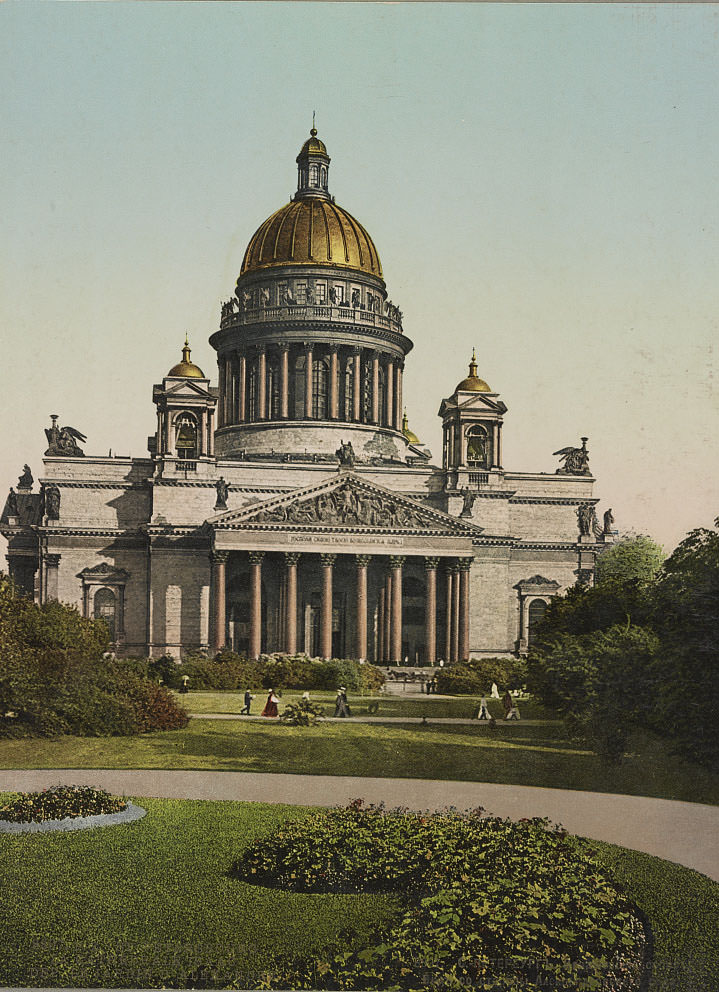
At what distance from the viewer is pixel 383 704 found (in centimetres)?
3300

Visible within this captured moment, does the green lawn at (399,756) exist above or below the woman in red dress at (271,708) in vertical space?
below

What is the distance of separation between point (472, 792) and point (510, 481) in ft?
91.1

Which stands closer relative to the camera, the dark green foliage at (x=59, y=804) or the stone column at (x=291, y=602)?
the dark green foliage at (x=59, y=804)

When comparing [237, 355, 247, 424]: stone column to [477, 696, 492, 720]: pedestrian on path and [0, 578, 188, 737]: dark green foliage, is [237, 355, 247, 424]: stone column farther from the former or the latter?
[477, 696, 492, 720]: pedestrian on path

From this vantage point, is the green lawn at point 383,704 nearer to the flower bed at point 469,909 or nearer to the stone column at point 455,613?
the flower bed at point 469,909

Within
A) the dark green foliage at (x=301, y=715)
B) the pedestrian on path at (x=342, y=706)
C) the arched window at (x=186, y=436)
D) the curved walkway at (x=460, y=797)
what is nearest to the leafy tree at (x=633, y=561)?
the curved walkway at (x=460, y=797)

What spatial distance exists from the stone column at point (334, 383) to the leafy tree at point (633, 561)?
81.0ft

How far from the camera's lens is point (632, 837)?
68.9 feet

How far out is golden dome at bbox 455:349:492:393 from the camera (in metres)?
27.9

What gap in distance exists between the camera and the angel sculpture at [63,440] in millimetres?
26452

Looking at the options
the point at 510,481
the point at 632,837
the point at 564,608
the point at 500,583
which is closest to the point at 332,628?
the point at 500,583

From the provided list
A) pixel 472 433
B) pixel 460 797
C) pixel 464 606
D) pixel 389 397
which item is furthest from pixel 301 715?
pixel 389 397

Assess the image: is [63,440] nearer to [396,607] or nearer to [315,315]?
[396,607]

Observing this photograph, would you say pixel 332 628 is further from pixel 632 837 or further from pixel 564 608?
pixel 632 837
